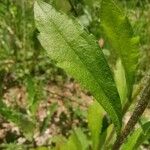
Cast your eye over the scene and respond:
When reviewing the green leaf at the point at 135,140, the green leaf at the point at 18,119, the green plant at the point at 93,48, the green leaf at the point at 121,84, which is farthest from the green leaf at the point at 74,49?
the green leaf at the point at 18,119

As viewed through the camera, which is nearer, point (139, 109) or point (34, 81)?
point (139, 109)

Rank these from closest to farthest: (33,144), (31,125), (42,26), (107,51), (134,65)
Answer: (42,26) < (134,65) < (31,125) < (33,144) < (107,51)

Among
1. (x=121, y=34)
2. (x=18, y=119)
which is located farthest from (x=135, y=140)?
(x=18, y=119)

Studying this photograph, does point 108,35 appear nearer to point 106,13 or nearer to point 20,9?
point 106,13

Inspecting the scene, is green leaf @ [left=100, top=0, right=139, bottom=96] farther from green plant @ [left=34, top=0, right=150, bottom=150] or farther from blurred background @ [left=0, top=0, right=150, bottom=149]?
blurred background @ [left=0, top=0, right=150, bottom=149]

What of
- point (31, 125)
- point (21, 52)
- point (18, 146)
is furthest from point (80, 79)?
point (21, 52)

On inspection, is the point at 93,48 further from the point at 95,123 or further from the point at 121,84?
the point at 95,123
